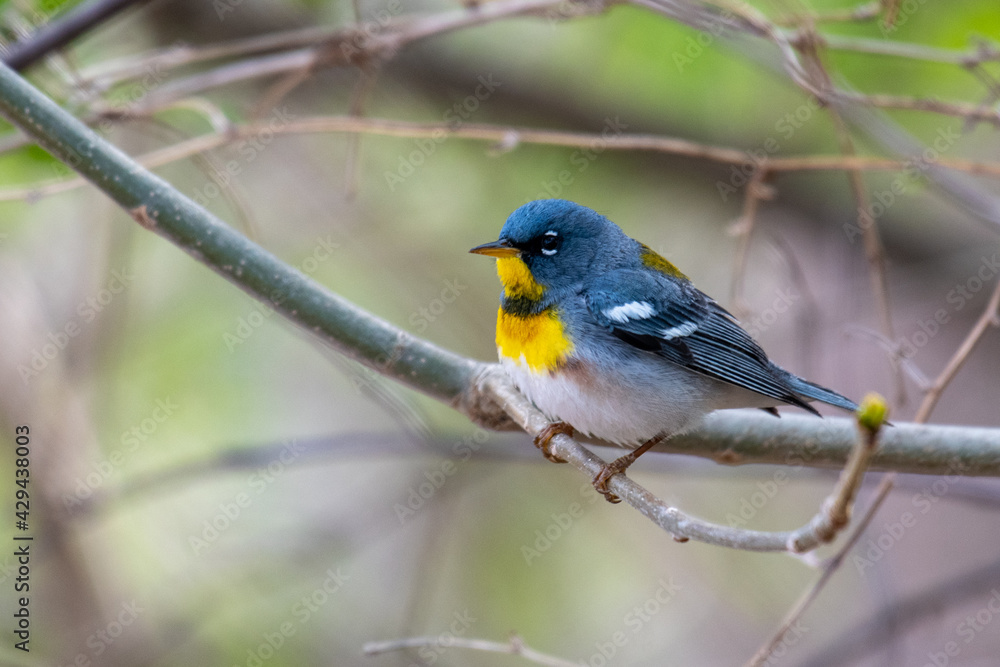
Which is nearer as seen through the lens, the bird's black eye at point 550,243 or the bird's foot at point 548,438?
the bird's foot at point 548,438

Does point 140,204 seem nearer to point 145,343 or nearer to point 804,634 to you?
point 145,343

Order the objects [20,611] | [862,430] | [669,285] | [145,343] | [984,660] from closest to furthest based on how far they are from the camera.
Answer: [862,430]
[669,285]
[20,611]
[984,660]
[145,343]

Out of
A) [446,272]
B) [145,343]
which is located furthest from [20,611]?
[446,272]

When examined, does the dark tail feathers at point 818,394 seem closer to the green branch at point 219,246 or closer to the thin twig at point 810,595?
the thin twig at point 810,595

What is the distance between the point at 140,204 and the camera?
7.96 ft

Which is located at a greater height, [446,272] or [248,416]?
[446,272]

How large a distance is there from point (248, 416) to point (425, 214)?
1.62m

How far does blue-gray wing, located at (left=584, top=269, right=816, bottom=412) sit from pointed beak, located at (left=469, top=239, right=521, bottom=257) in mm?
298

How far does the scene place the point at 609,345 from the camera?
115 inches

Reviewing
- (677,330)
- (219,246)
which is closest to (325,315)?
(219,246)

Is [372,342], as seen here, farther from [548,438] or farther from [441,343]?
[441,343]

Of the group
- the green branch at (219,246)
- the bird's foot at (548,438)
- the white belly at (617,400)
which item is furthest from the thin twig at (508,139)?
the bird's foot at (548,438)

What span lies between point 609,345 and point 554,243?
1.41 feet

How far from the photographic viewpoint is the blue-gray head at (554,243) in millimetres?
2992
